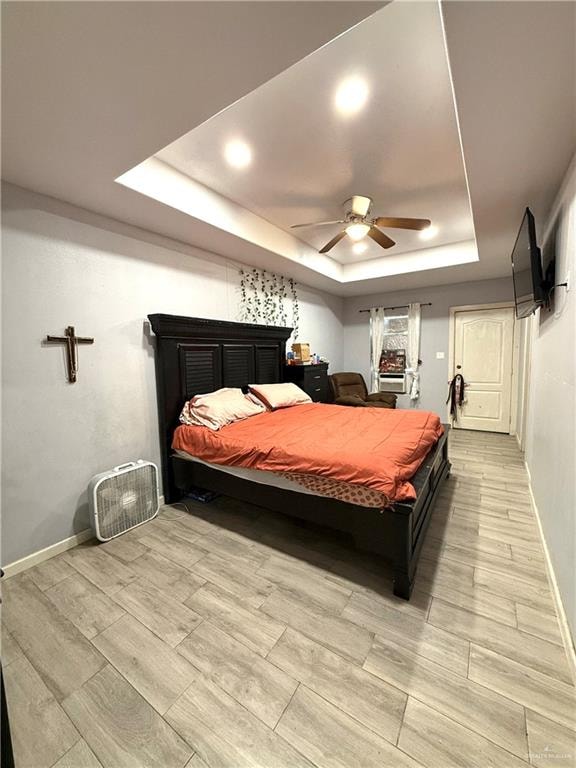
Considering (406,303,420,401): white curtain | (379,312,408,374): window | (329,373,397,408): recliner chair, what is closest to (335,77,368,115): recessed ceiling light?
(329,373,397,408): recliner chair

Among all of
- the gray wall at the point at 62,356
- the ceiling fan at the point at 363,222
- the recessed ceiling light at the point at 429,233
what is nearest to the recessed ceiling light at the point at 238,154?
the ceiling fan at the point at 363,222

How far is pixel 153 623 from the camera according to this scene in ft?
4.92

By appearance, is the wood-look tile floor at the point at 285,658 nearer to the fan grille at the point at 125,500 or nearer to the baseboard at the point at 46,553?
the baseboard at the point at 46,553

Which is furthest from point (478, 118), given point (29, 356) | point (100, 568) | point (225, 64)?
point (100, 568)

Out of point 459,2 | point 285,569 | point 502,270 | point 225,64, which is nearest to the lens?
point 459,2

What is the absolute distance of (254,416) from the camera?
10.0 ft

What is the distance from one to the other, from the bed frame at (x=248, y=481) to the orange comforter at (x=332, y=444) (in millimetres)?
134

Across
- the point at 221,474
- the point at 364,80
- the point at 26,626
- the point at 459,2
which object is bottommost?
the point at 26,626

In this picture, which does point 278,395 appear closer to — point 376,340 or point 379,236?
point 379,236

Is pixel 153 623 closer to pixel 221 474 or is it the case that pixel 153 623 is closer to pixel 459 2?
pixel 221 474

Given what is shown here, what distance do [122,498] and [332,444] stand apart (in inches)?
64.0

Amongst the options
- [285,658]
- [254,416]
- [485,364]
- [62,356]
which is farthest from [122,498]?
[485,364]

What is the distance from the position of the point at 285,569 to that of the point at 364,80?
9.00 ft

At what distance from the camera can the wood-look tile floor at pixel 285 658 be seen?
3.34 feet
